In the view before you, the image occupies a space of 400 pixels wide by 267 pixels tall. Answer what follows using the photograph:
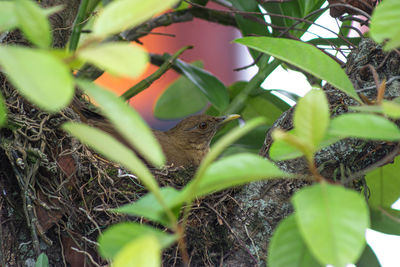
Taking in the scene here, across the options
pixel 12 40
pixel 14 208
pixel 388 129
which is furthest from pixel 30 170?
pixel 388 129

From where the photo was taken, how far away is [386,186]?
169 centimetres

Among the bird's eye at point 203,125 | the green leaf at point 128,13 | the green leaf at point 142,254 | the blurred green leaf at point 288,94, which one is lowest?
the bird's eye at point 203,125

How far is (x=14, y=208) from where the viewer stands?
1.68 m

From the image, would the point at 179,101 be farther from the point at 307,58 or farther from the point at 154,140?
the point at 154,140

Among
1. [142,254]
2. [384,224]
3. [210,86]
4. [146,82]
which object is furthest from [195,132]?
[142,254]

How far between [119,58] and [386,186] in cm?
133

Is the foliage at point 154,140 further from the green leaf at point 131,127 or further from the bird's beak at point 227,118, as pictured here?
the bird's beak at point 227,118

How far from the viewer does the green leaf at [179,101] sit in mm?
2637

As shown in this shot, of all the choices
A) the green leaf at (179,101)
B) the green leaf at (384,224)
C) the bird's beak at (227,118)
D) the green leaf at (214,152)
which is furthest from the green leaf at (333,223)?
the green leaf at (179,101)

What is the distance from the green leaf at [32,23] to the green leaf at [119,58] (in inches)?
2.3

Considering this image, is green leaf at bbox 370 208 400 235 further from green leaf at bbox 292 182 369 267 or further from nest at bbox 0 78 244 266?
green leaf at bbox 292 182 369 267

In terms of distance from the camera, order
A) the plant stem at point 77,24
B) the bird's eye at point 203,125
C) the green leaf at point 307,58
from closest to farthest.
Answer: the green leaf at point 307,58, the plant stem at point 77,24, the bird's eye at point 203,125

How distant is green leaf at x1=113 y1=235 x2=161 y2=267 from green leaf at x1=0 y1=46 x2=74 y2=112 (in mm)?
182

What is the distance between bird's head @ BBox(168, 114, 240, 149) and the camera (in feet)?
9.98
